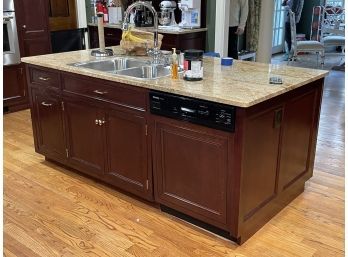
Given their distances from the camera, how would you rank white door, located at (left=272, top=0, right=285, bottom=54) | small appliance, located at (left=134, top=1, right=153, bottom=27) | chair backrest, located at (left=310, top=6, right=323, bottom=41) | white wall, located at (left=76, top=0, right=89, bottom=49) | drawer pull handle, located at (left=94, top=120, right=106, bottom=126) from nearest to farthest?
drawer pull handle, located at (left=94, top=120, right=106, bottom=126), small appliance, located at (left=134, top=1, right=153, bottom=27), white wall, located at (left=76, top=0, right=89, bottom=49), chair backrest, located at (left=310, top=6, right=323, bottom=41), white door, located at (left=272, top=0, right=285, bottom=54)

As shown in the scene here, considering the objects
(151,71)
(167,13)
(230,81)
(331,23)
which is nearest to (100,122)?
(151,71)

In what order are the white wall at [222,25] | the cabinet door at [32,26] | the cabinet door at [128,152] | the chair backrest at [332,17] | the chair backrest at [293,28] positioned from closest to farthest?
the cabinet door at [128,152], the cabinet door at [32,26], the white wall at [222,25], the chair backrest at [293,28], the chair backrest at [332,17]

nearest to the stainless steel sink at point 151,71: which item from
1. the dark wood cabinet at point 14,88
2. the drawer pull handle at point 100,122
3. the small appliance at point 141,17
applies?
the drawer pull handle at point 100,122

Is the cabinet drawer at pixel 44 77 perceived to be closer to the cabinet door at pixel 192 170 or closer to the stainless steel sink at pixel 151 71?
the stainless steel sink at pixel 151 71

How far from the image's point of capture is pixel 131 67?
3146mm

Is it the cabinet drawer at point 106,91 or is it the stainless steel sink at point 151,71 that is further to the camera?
the stainless steel sink at point 151,71

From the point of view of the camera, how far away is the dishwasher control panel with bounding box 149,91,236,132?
2062mm

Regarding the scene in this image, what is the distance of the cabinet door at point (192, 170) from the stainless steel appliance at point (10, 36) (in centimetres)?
285

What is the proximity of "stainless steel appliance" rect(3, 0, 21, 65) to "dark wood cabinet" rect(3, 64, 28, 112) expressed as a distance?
0.32 feet

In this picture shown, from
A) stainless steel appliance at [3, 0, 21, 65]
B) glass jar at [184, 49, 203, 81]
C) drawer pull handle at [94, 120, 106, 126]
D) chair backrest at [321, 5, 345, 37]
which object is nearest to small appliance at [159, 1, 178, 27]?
stainless steel appliance at [3, 0, 21, 65]

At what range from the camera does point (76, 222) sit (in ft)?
8.41

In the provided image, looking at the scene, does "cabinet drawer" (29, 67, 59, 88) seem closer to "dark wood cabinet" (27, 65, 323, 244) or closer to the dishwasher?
"dark wood cabinet" (27, 65, 323, 244)

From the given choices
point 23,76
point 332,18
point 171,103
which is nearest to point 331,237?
point 171,103

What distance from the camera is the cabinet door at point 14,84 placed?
4.60 meters
